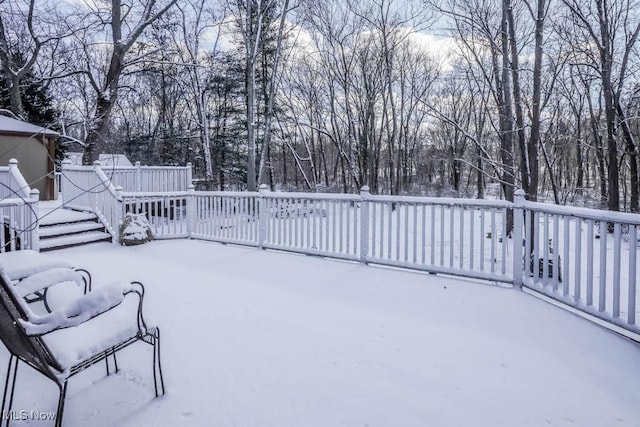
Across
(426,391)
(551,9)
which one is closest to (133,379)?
(426,391)

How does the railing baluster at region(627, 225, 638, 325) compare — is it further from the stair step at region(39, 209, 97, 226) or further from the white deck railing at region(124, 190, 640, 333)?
the stair step at region(39, 209, 97, 226)

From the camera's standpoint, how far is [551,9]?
9656 millimetres

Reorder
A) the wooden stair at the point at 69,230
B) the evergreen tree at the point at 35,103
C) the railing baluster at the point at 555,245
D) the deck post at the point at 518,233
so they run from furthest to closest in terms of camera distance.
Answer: the evergreen tree at the point at 35,103 → the wooden stair at the point at 69,230 → the deck post at the point at 518,233 → the railing baluster at the point at 555,245

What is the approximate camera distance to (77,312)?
1.76 metres

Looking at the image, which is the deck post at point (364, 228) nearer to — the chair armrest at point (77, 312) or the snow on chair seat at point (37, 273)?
the snow on chair seat at point (37, 273)

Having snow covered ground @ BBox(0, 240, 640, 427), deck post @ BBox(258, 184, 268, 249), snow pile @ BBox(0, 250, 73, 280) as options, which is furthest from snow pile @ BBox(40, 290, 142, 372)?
deck post @ BBox(258, 184, 268, 249)

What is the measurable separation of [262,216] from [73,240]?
3.69m

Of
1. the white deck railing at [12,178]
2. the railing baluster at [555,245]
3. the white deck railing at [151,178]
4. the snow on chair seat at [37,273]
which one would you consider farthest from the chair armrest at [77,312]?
the white deck railing at [151,178]

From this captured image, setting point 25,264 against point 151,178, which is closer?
point 25,264

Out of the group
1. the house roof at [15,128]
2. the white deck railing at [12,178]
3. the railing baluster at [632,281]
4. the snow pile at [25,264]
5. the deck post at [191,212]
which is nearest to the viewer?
the railing baluster at [632,281]

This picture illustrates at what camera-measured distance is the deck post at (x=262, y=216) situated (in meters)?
6.42

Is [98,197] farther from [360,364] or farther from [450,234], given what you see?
[360,364]

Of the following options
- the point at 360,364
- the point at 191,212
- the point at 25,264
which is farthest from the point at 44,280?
the point at 191,212

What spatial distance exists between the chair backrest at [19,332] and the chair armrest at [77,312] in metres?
0.04
